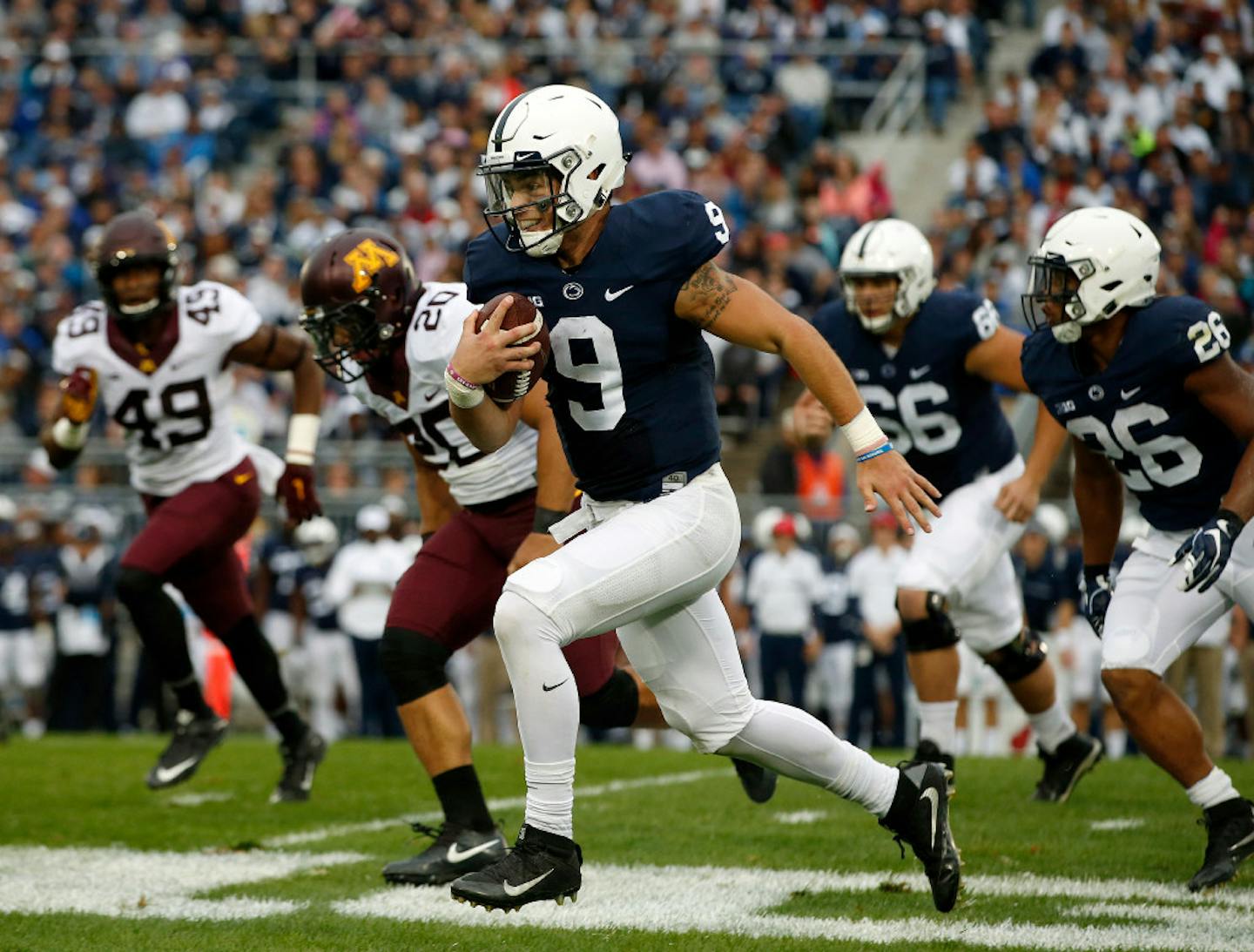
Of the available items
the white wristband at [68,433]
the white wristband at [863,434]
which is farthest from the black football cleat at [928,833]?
the white wristband at [68,433]

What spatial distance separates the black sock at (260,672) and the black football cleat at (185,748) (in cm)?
18

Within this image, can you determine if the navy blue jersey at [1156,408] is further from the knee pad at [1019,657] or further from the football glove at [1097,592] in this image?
the knee pad at [1019,657]

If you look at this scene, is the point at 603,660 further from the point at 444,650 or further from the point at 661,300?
the point at 661,300

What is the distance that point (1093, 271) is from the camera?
4715 millimetres

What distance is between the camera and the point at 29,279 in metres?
14.3

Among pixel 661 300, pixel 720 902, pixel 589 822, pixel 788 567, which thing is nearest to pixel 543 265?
pixel 661 300

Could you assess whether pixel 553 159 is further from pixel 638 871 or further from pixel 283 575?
pixel 283 575

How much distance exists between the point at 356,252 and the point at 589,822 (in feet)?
6.78

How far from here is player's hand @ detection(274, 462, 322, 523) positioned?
5.79 meters

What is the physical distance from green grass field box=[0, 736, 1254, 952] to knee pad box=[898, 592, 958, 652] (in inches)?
22.7

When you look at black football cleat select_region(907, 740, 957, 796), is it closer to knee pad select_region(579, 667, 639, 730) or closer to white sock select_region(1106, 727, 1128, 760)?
knee pad select_region(579, 667, 639, 730)

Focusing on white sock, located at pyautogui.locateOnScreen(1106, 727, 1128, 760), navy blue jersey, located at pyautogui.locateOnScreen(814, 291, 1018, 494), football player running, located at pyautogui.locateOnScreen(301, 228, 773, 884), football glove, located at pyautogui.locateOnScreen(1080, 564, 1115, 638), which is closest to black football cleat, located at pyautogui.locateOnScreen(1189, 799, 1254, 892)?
football glove, located at pyautogui.locateOnScreen(1080, 564, 1115, 638)

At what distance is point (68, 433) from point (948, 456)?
310 centimetres

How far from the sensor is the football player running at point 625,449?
142 inches
